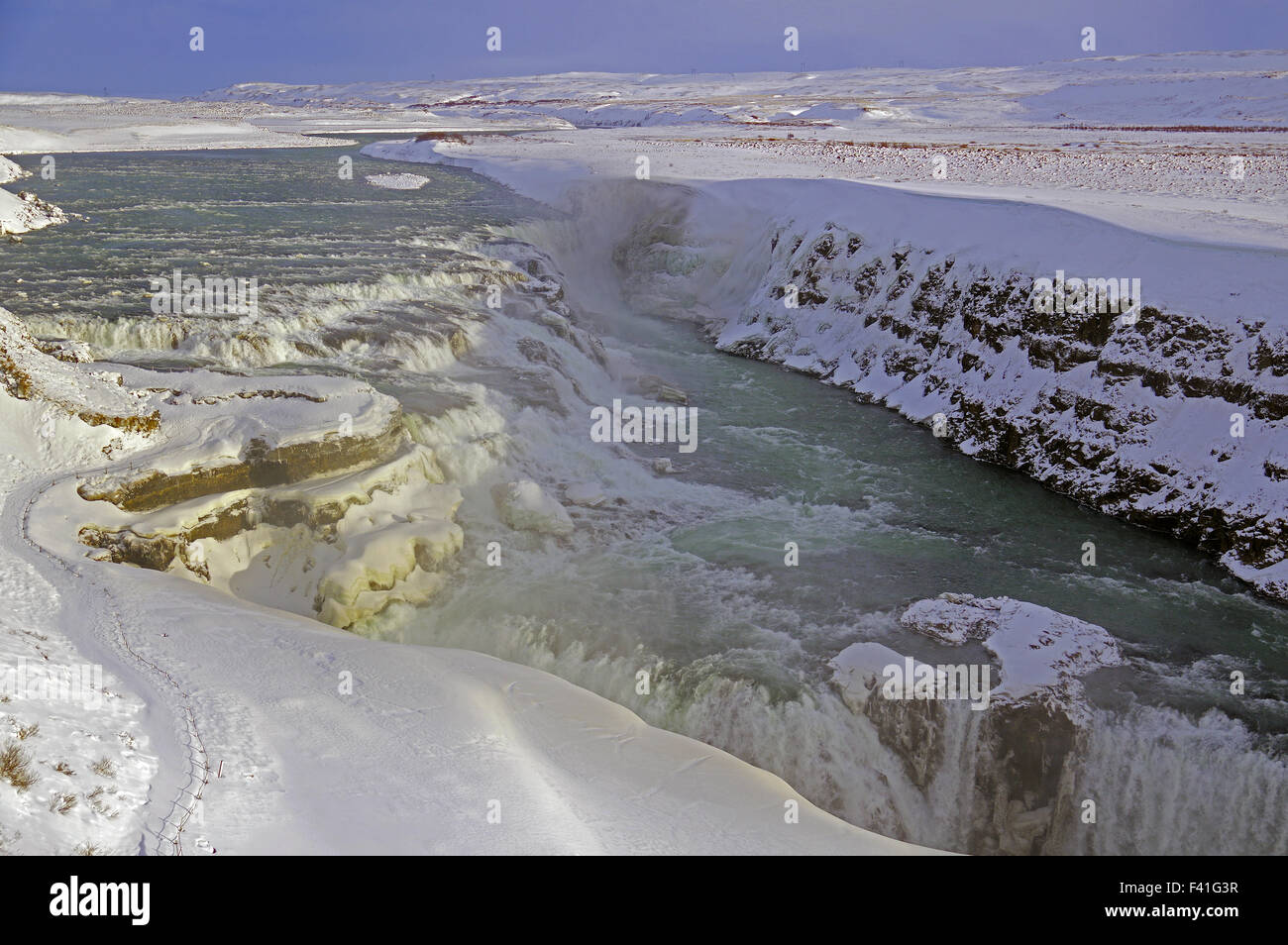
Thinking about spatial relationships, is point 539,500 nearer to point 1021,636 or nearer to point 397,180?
point 1021,636

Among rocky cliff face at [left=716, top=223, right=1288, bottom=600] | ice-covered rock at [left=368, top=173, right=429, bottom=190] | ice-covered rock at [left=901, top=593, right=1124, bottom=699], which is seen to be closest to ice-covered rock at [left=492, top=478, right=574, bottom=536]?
ice-covered rock at [left=901, top=593, right=1124, bottom=699]

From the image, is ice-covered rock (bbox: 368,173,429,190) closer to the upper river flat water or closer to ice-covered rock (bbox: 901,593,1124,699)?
the upper river flat water

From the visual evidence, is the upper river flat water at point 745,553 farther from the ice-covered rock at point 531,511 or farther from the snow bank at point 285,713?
the snow bank at point 285,713

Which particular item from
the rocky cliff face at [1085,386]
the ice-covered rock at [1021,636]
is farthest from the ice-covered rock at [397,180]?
the ice-covered rock at [1021,636]
